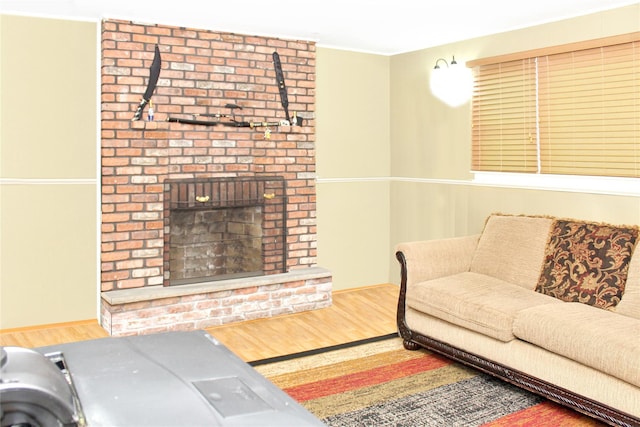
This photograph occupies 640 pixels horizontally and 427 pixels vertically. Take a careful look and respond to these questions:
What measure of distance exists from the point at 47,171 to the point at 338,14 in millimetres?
2239

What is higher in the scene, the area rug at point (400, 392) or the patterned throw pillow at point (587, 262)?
the patterned throw pillow at point (587, 262)

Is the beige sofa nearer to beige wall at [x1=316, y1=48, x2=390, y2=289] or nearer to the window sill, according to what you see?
the window sill

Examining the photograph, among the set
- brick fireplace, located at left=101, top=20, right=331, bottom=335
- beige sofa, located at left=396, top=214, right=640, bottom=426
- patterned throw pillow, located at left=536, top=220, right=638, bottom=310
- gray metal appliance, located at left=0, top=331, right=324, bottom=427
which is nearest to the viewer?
gray metal appliance, located at left=0, top=331, right=324, bottom=427

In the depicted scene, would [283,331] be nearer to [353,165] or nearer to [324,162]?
[324,162]

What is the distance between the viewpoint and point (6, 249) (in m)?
4.11

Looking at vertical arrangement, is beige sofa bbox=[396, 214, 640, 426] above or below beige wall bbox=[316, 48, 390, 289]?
below

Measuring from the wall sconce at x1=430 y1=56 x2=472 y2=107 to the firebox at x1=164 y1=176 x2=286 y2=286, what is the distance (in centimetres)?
148

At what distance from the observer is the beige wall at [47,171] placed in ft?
13.4

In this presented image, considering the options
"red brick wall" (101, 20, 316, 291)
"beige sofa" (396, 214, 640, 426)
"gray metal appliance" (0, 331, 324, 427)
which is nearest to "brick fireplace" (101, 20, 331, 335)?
"red brick wall" (101, 20, 316, 291)

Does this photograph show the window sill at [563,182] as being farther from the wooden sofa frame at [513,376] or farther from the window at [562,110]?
the wooden sofa frame at [513,376]

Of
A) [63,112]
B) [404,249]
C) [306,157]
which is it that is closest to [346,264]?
[306,157]

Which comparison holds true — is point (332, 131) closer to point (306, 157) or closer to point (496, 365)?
point (306, 157)

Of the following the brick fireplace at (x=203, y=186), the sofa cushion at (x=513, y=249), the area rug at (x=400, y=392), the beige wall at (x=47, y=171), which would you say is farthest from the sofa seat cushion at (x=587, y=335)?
the beige wall at (x=47, y=171)

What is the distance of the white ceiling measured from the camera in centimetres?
375
